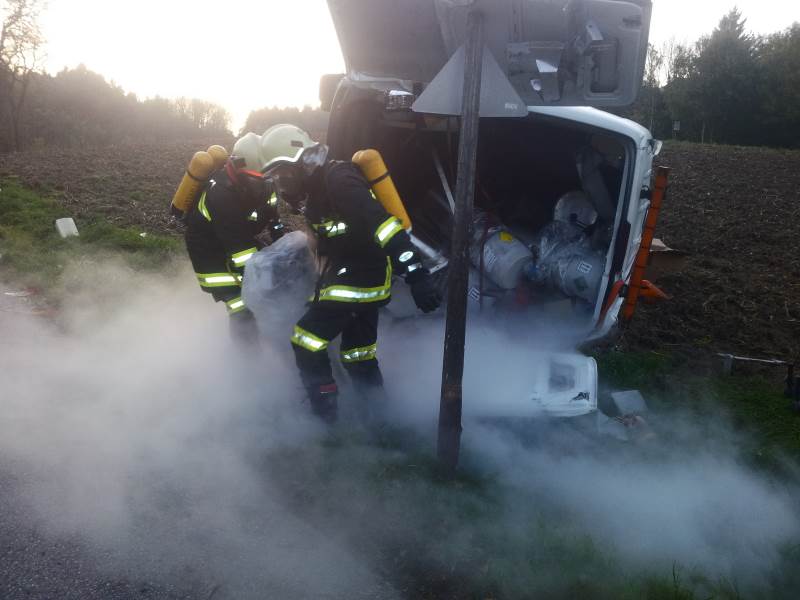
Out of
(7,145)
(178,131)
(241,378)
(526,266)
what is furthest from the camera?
(178,131)

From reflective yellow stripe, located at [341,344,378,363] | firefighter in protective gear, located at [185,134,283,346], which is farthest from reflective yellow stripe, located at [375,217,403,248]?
firefighter in protective gear, located at [185,134,283,346]

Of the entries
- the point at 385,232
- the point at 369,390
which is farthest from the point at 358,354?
the point at 385,232

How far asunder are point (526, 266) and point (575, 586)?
2853 millimetres

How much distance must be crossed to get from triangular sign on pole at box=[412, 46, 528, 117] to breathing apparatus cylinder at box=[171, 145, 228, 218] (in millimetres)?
1909

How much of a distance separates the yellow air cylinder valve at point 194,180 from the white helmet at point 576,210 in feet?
9.21

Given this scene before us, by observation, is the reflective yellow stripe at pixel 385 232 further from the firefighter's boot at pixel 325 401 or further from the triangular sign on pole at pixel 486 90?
the firefighter's boot at pixel 325 401

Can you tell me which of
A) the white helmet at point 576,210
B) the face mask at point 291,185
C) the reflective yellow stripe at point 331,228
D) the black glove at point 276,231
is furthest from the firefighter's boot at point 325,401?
the white helmet at point 576,210

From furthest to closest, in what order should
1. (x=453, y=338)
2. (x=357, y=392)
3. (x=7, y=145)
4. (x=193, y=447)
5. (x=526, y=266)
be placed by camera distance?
(x=7, y=145) < (x=526, y=266) < (x=357, y=392) < (x=193, y=447) < (x=453, y=338)

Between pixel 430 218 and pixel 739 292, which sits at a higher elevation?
pixel 430 218

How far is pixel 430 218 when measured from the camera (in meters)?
6.15

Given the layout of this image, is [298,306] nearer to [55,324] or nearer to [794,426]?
[55,324]

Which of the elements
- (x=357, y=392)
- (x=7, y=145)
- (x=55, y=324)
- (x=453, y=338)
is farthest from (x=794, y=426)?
(x=7, y=145)

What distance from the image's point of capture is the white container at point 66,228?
309 inches

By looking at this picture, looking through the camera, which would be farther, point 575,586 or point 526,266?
point 526,266
